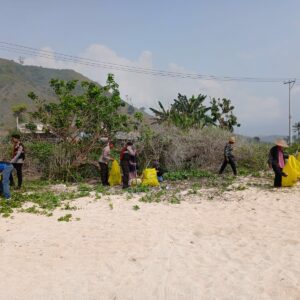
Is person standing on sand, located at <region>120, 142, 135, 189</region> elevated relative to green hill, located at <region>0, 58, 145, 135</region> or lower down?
lower down

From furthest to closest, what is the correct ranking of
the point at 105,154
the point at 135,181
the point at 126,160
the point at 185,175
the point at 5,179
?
the point at 185,175
the point at 105,154
the point at 135,181
the point at 126,160
the point at 5,179

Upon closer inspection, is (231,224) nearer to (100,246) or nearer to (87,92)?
(100,246)

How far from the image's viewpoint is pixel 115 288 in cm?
427

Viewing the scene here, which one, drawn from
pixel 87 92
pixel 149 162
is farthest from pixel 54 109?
pixel 149 162

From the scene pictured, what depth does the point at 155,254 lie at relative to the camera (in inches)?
208

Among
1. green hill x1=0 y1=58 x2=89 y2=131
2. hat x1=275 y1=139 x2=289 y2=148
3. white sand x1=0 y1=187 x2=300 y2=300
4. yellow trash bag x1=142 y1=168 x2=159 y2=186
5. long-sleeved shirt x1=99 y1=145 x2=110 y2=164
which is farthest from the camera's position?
green hill x1=0 y1=58 x2=89 y2=131

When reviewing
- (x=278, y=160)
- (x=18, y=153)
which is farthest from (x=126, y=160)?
(x=278, y=160)

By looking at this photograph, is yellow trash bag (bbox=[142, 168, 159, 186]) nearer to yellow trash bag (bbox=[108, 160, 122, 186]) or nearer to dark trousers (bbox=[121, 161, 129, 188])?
dark trousers (bbox=[121, 161, 129, 188])

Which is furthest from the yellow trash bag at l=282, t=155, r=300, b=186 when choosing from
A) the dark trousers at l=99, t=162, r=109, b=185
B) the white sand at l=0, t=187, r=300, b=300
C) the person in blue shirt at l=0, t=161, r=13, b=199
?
the person in blue shirt at l=0, t=161, r=13, b=199

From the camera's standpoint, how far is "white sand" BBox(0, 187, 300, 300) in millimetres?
4211

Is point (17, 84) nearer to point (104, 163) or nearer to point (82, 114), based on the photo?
point (82, 114)

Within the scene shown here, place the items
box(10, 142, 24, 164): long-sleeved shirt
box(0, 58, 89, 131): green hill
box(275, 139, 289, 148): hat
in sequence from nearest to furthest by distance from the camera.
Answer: box(275, 139, 289, 148): hat
box(10, 142, 24, 164): long-sleeved shirt
box(0, 58, 89, 131): green hill

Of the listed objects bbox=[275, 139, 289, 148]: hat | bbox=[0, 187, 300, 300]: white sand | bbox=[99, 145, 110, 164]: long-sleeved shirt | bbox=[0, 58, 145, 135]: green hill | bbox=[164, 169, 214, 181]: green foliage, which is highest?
bbox=[0, 58, 145, 135]: green hill

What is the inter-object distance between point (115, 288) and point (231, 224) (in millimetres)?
3172
